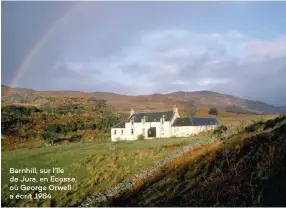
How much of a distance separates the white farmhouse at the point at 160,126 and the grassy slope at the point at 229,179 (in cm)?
2120

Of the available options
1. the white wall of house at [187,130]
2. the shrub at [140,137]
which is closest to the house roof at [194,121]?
the white wall of house at [187,130]

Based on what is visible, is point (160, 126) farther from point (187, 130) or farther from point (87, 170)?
point (87, 170)

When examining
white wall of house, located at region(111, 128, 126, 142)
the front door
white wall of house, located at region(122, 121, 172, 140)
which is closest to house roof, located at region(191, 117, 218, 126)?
white wall of house, located at region(122, 121, 172, 140)

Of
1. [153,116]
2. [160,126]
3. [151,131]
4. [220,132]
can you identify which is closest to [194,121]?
[160,126]

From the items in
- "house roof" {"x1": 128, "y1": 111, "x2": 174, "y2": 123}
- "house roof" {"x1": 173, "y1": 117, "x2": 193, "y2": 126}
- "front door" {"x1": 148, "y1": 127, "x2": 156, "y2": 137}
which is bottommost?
"front door" {"x1": 148, "y1": 127, "x2": 156, "y2": 137}

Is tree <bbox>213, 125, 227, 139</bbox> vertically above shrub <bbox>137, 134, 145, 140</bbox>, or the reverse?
tree <bbox>213, 125, 227, 139</bbox>

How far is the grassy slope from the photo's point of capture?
8828mm

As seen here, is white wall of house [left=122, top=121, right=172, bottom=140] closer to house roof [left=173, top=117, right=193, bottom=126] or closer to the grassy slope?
house roof [left=173, top=117, right=193, bottom=126]

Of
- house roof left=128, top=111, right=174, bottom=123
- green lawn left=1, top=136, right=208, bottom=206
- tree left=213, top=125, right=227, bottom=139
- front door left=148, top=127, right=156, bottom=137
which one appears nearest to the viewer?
green lawn left=1, top=136, right=208, bottom=206

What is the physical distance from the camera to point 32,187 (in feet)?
46.9

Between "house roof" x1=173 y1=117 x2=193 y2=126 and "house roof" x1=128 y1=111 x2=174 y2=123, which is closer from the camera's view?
"house roof" x1=173 y1=117 x2=193 y2=126

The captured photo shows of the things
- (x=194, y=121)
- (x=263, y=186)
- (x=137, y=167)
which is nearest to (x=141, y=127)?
(x=194, y=121)

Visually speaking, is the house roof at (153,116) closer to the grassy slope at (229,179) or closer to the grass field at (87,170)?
the grass field at (87,170)

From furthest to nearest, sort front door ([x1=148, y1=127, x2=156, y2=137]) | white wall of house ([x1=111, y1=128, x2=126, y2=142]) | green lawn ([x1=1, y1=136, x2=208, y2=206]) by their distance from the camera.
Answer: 1. front door ([x1=148, y1=127, x2=156, y2=137])
2. white wall of house ([x1=111, y1=128, x2=126, y2=142])
3. green lawn ([x1=1, y1=136, x2=208, y2=206])
